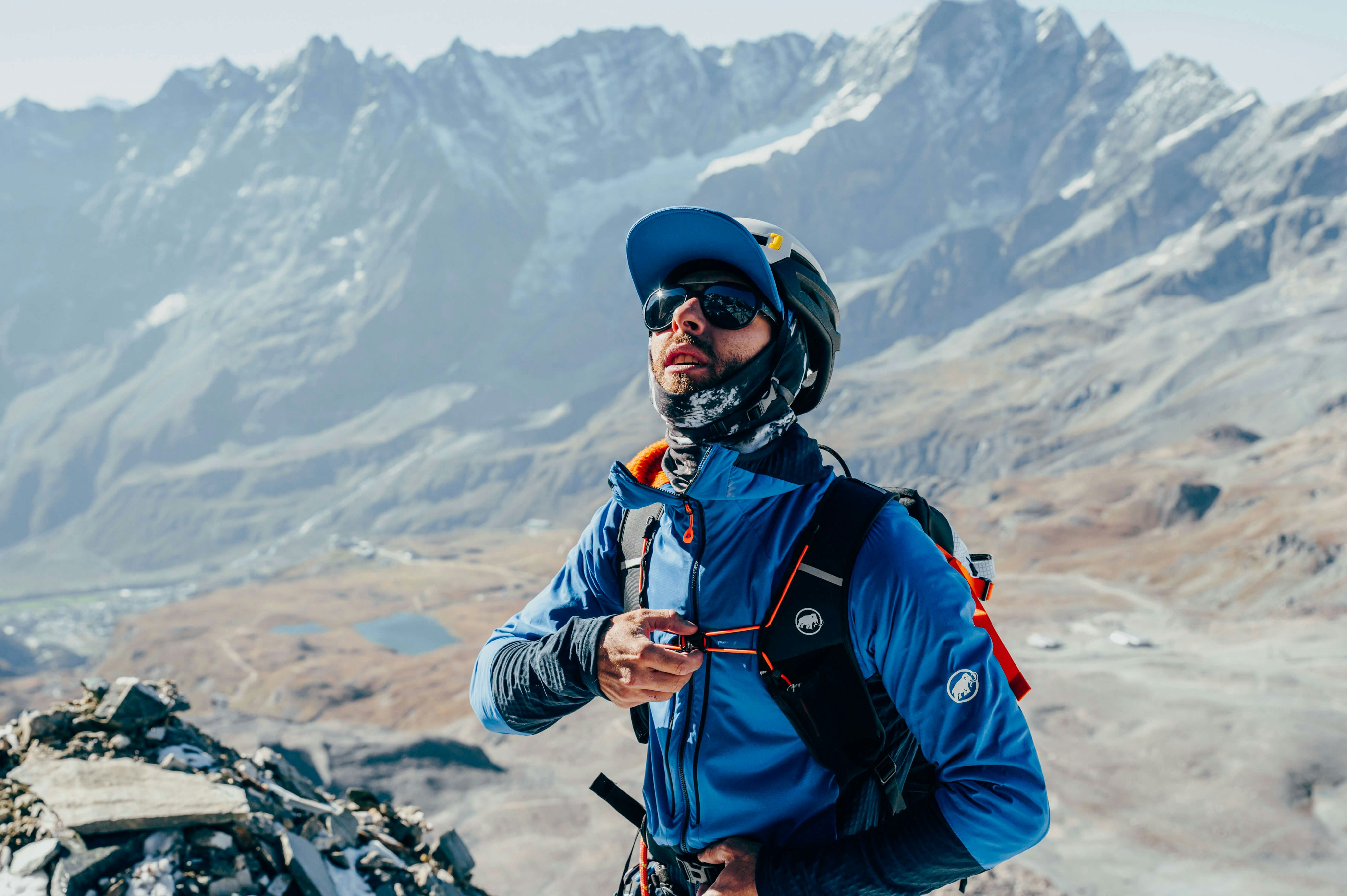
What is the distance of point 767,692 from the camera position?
2.88 meters

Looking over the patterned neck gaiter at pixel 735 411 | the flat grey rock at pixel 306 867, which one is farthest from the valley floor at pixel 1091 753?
the patterned neck gaiter at pixel 735 411

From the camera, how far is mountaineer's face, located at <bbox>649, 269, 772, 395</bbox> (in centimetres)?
314

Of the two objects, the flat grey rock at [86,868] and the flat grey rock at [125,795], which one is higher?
the flat grey rock at [125,795]

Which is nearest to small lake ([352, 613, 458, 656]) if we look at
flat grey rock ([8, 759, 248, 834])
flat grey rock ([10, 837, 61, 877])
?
flat grey rock ([8, 759, 248, 834])

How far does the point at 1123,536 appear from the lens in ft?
254

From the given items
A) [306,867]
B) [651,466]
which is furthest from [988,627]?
[306,867]

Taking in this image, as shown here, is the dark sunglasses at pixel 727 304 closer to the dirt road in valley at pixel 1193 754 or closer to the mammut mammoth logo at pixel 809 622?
the mammut mammoth logo at pixel 809 622

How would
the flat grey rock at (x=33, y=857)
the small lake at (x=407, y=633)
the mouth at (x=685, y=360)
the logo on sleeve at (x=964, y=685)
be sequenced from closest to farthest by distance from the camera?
1. the logo on sleeve at (x=964, y=685)
2. the mouth at (x=685, y=360)
3. the flat grey rock at (x=33, y=857)
4. the small lake at (x=407, y=633)

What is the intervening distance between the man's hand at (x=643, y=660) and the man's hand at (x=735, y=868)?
0.56 m

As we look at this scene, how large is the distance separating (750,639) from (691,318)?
1.11 meters

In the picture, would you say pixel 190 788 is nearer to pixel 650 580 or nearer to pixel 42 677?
pixel 650 580

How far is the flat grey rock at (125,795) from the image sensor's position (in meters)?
7.10

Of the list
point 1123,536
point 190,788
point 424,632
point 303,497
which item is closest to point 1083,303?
point 1123,536

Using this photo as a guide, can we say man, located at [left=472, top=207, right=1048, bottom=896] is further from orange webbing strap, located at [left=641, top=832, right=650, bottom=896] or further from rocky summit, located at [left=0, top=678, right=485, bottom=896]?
rocky summit, located at [left=0, top=678, right=485, bottom=896]
